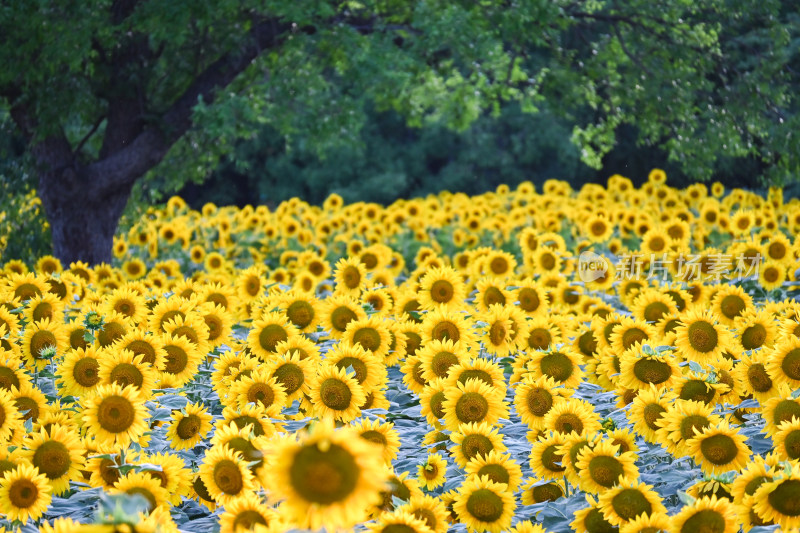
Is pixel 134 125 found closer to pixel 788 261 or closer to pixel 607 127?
pixel 607 127

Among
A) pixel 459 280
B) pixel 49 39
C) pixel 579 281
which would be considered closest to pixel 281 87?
pixel 49 39

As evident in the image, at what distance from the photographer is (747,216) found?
348 inches

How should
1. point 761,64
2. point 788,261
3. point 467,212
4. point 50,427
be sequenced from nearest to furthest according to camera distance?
point 50,427, point 788,261, point 761,64, point 467,212

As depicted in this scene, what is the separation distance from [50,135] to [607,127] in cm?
695

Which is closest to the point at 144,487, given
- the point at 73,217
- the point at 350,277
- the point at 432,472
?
the point at 432,472

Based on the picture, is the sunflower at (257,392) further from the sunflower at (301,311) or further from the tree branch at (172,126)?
the tree branch at (172,126)

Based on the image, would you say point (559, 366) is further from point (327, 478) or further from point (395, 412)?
point (327, 478)

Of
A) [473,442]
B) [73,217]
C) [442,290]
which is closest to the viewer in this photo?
[473,442]

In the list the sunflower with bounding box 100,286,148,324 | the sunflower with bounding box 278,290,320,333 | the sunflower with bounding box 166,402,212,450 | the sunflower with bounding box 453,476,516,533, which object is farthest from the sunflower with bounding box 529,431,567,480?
the sunflower with bounding box 100,286,148,324

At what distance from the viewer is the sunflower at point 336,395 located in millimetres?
3678

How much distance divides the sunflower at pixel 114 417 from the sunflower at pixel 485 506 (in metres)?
1.22

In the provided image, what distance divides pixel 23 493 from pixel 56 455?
26 centimetres

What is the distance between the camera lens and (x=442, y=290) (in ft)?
17.8

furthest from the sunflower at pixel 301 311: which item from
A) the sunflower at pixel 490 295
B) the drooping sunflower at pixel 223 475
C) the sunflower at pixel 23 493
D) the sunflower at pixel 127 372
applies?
the sunflower at pixel 23 493
